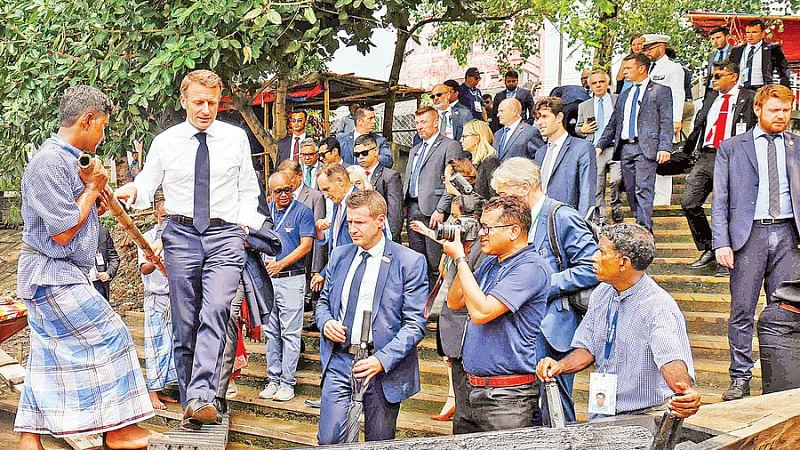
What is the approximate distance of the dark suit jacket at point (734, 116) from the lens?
7352mm

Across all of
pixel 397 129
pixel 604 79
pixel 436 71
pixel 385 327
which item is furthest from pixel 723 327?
pixel 436 71

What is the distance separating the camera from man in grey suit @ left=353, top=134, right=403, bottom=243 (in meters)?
6.97

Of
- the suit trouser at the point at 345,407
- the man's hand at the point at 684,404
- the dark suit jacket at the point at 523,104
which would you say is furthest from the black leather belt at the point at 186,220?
the dark suit jacket at the point at 523,104

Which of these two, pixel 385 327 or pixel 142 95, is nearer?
pixel 385 327

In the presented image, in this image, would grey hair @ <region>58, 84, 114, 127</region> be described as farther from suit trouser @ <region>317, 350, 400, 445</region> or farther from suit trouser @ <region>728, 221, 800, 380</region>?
suit trouser @ <region>728, 221, 800, 380</region>

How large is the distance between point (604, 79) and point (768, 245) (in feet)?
11.5

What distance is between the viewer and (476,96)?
11133 mm

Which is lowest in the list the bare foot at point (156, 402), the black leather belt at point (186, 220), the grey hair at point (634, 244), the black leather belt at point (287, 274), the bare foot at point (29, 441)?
the bare foot at point (156, 402)

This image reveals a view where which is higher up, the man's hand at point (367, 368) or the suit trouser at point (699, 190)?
the suit trouser at point (699, 190)

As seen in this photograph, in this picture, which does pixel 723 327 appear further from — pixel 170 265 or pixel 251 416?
pixel 170 265

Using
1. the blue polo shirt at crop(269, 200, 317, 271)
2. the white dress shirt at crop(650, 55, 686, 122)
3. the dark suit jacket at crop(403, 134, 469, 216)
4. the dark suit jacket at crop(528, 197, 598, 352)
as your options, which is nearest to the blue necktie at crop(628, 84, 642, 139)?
the white dress shirt at crop(650, 55, 686, 122)

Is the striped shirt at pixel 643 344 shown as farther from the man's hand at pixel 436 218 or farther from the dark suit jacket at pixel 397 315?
the man's hand at pixel 436 218

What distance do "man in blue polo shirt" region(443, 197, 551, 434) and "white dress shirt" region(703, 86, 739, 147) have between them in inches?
164

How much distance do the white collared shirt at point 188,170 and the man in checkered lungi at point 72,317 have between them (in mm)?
280
